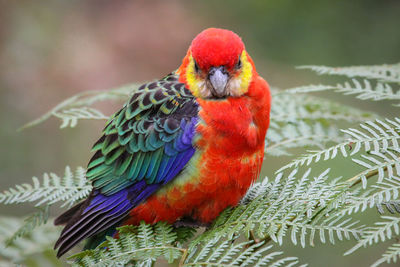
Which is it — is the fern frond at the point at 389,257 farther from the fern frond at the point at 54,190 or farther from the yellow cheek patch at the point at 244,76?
the fern frond at the point at 54,190

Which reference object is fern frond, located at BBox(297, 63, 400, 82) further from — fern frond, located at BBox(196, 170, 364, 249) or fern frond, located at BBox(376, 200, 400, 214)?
fern frond, located at BBox(376, 200, 400, 214)

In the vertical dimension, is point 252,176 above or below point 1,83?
below

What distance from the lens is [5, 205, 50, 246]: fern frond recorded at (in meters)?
3.05

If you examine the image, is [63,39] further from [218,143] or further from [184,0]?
[218,143]

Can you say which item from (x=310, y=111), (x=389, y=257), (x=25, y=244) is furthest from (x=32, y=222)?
(x=389, y=257)

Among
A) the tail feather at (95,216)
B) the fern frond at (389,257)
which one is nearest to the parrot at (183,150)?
the tail feather at (95,216)

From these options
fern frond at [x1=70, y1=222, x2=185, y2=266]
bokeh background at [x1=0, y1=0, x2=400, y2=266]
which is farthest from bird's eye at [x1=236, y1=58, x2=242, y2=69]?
bokeh background at [x1=0, y1=0, x2=400, y2=266]

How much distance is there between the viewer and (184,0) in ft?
35.8

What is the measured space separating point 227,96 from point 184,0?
813 centimetres

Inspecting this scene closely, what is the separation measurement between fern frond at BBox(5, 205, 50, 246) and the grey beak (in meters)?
1.32

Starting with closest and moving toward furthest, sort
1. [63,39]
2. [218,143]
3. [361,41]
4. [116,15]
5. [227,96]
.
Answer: [218,143] → [227,96] → [361,41] → [63,39] → [116,15]

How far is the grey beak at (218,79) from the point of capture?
10.5ft

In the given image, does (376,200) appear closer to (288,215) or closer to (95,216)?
(288,215)

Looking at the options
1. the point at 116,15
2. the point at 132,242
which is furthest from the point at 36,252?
the point at 116,15
